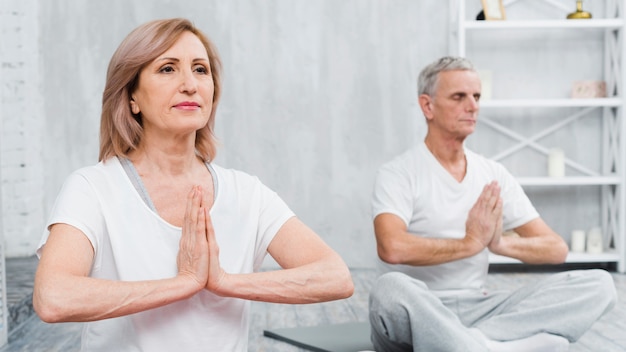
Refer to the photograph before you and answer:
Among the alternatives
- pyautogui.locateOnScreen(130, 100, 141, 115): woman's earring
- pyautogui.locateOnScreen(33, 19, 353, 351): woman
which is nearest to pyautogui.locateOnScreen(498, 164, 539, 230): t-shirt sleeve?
pyautogui.locateOnScreen(33, 19, 353, 351): woman

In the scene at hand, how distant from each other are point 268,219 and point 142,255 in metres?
0.26

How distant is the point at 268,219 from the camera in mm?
1564

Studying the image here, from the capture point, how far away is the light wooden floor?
284 centimetres

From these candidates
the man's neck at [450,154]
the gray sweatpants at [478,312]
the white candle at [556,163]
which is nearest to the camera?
the gray sweatpants at [478,312]

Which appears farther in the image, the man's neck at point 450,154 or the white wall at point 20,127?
the white wall at point 20,127

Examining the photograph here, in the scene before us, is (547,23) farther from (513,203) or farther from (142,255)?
(142,255)

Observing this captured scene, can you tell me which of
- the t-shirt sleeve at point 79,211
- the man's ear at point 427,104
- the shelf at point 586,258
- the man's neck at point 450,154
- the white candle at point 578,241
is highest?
the man's ear at point 427,104

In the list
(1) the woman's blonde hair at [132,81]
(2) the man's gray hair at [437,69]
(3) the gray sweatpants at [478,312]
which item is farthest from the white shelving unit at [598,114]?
(1) the woman's blonde hair at [132,81]

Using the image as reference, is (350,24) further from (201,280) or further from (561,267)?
(201,280)

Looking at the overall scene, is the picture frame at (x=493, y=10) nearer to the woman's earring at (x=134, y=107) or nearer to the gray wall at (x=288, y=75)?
the gray wall at (x=288, y=75)

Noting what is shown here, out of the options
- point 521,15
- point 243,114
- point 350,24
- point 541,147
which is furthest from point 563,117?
point 243,114

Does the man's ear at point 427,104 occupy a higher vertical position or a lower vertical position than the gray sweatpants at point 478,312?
higher

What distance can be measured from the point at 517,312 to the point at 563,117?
2.57 m

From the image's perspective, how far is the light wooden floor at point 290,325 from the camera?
2842 mm
